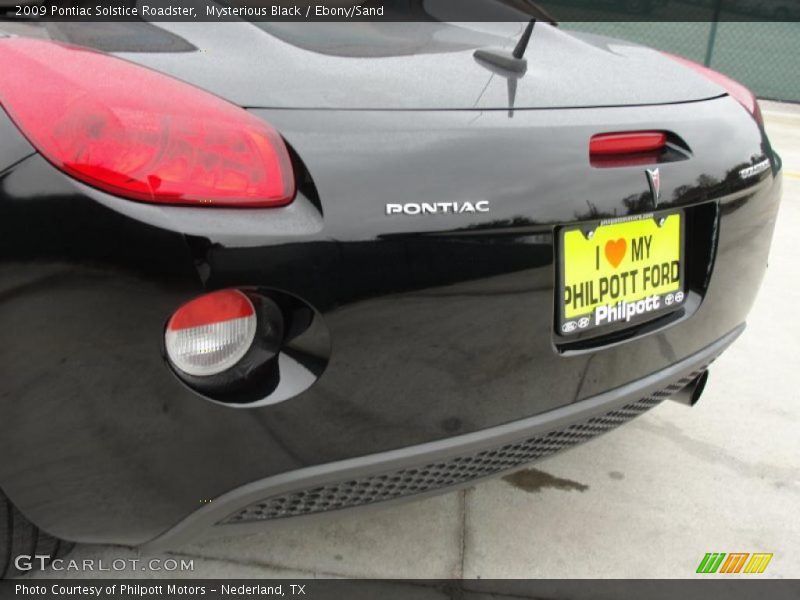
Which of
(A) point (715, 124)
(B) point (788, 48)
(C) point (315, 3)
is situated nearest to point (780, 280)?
(A) point (715, 124)

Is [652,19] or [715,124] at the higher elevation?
[715,124]

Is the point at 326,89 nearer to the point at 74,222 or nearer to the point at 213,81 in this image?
the point at 213,81

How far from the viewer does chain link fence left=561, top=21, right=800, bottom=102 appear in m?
10.9

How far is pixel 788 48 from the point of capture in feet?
35.6

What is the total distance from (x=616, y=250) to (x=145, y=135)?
890 millimetres

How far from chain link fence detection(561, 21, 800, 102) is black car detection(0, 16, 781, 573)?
10.2 m

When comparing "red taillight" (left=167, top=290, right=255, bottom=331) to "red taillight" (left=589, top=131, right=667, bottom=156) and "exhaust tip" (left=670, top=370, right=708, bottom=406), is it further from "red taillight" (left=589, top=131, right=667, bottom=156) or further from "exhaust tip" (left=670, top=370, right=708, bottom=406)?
"exhaust tip" (left=670, top=370, right=708, bottom=406)

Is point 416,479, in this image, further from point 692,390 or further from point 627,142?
point 692,390

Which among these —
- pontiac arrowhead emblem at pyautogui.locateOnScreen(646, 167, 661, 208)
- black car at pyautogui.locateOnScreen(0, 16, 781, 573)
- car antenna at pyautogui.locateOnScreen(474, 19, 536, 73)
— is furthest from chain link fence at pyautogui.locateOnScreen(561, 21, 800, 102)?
black car at pyautogui.locateOnScreen(0, 16, 781, 573)

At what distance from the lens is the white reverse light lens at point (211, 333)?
3.86 feet

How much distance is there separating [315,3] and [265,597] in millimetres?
1326

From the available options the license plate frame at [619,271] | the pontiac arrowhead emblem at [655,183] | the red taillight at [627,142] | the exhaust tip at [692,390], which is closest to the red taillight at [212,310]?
the license plate frame at [619,271]

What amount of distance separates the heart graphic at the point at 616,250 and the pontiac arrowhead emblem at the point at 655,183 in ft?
0.31

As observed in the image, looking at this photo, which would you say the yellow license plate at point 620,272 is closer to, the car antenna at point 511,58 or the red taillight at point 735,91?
the car antenna at point 511,58
